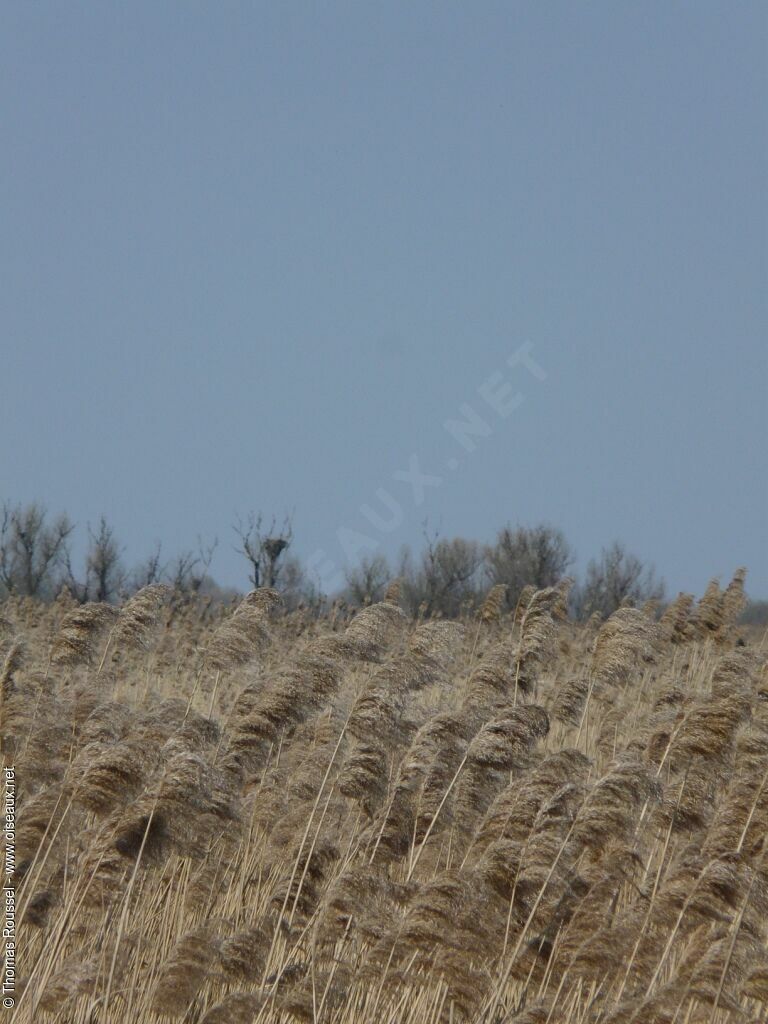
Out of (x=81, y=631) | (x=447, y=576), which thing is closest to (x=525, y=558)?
(x=447, y=576)

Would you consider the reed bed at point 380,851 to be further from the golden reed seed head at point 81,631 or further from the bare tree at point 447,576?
the bare tree at point 447,576

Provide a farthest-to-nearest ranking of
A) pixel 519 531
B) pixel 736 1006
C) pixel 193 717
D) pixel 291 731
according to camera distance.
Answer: pixel 519 531 → pixel 291 731 → pixel 193 717 → pixel 736 1006

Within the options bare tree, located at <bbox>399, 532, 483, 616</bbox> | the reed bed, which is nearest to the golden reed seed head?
the reed bed

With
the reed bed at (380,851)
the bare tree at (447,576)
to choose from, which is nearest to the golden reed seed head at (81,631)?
the reed bed at (380,851)

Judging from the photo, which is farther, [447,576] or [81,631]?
[447,576]

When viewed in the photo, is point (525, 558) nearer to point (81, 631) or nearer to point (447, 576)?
point (447, 576)

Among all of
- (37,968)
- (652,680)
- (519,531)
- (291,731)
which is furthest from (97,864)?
(519,531)

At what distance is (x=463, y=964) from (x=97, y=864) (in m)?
1.53

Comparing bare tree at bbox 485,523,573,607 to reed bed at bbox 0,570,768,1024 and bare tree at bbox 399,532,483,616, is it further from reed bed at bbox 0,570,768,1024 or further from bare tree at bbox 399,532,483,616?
reed bed at bbox 0,570,768,1024

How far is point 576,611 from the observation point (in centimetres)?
6900

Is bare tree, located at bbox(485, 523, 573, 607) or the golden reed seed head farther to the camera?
bare tree, located at bbox(485, 523, 573, 607)

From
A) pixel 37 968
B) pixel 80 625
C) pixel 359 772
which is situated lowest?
pixel 37 968

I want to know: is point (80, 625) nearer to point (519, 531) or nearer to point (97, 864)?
point (97, 864)

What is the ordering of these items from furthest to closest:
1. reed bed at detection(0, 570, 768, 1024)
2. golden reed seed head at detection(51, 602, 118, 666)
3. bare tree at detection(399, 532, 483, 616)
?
bare tree at detection(399, 532, 483, 616), golden reed seed head at detection(51, 602, 118, 666), reed bed at detection(0, 570, 768, 1024)
